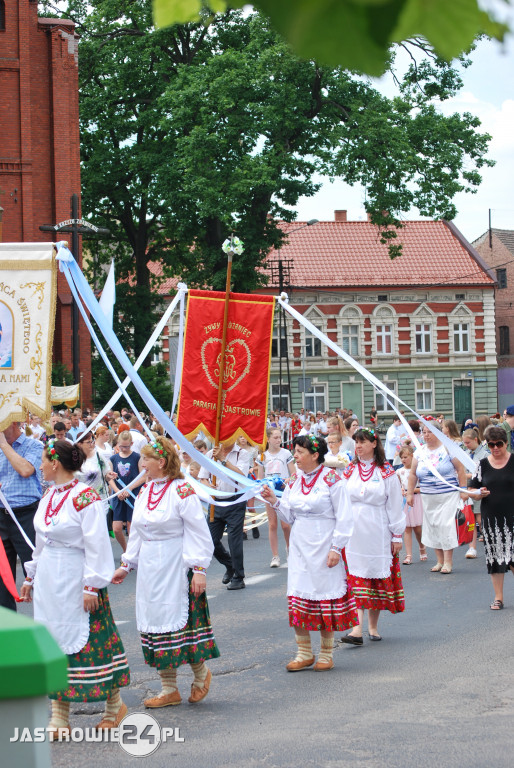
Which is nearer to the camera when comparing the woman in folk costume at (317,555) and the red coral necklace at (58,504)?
the red coral necklace at (58,504)

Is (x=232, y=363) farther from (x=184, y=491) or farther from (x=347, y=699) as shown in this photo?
(x=347, y=699)

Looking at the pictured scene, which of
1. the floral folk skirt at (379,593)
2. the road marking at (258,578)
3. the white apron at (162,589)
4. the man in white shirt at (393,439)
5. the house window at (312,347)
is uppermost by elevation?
the house window at (312,347)

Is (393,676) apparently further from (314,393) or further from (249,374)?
(314,393)

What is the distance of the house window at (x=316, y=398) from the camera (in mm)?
57000

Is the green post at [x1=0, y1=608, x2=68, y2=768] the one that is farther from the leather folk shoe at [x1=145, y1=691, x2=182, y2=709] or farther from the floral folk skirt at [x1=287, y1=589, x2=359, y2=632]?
the floral folk skirt at [x1=287, y1=589, x2=359, y2=632]

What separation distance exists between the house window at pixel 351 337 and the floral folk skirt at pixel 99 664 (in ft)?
173

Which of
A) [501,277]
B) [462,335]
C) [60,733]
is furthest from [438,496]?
[501,277]

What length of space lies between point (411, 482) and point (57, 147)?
26.0 m

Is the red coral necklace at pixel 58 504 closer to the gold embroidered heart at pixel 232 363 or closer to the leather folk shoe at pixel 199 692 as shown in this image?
the leather folk shoe at pixel 199 692

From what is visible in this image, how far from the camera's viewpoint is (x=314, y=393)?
57.0m

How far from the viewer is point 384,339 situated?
58906 mm


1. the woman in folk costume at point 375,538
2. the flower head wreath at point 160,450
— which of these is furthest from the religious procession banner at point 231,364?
the flower head wreath at point 160,450

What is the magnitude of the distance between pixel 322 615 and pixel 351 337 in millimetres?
51457

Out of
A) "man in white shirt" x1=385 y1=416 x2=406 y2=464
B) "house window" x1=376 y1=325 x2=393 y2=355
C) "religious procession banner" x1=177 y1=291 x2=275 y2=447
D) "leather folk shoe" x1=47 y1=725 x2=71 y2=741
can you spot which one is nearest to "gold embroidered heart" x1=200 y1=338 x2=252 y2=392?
"religious procession banner" x1=177 y1=291 x2=275 y2=447
